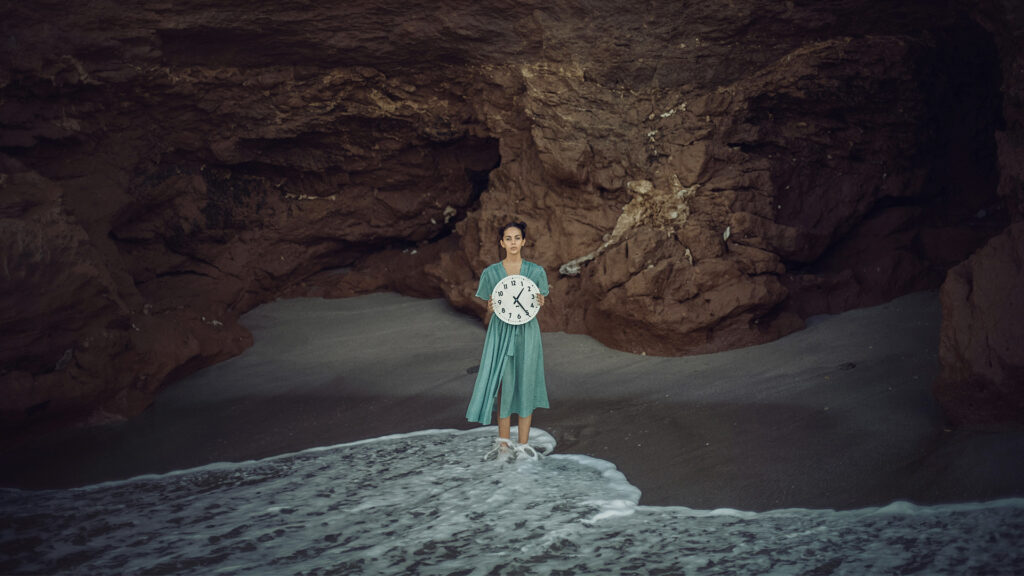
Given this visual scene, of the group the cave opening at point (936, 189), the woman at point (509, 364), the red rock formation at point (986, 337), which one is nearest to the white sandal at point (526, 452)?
the woman at point (509, 364)

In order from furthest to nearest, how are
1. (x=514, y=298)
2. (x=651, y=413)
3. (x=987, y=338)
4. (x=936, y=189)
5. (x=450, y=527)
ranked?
(x=936, y=189)
(x=651, y=413)
(x=514, y=298)
(x=987, y=338)
(x=450, y=527)

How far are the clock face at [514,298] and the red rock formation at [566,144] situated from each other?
1.87 m

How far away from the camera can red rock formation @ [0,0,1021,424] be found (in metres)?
6.36

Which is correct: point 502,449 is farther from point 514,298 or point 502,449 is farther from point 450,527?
point 450,527

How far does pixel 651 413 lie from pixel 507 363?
1.11m

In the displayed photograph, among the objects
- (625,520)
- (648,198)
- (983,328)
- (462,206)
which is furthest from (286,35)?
(983,328)

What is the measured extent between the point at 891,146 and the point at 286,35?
528 centimetres

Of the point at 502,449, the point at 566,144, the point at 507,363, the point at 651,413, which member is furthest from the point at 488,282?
the point at 566,144

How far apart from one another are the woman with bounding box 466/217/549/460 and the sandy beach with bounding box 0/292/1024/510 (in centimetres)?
39

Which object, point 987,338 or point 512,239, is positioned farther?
point 512,239

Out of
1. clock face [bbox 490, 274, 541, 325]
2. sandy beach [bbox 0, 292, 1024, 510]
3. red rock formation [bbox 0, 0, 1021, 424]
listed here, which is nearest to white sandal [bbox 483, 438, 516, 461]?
sandy beach [bbox 0, 292, 1024, 510]

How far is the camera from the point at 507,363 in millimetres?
4828

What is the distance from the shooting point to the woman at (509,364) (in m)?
4.82

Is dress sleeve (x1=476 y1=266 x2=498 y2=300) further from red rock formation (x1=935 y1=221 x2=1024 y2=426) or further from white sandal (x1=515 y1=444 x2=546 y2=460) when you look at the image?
red rock formation (x1=935 y1=221 x2=1024 y2=426)
